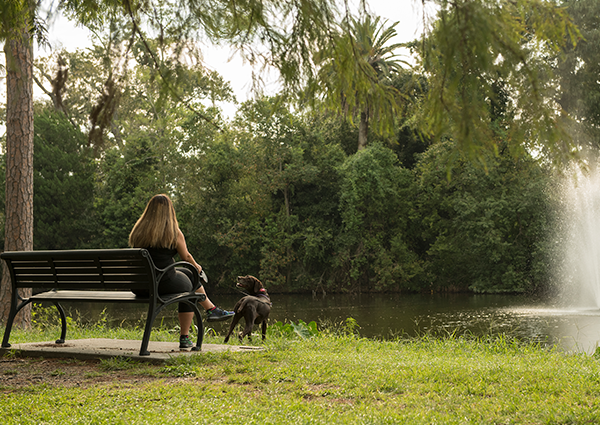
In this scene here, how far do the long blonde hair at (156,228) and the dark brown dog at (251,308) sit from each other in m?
1.97

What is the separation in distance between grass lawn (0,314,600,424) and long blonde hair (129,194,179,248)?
0.95 meters

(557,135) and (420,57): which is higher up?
(420,57)

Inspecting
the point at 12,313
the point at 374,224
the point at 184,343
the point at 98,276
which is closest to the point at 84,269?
the point at 98,276

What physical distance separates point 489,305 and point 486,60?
56.3 ft

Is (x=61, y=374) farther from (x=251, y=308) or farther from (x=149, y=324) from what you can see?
(x=251, y=308)

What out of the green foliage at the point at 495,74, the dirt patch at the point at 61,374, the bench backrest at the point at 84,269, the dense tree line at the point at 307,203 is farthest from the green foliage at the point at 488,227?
the green foliage at the point at 495,74

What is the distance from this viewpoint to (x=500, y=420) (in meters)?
2.77

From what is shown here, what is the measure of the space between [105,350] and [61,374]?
0.74 meters

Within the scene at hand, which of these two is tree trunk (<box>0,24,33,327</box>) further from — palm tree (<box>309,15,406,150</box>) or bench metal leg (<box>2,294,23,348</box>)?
palm tree (<box>309,15,406,150</box>)

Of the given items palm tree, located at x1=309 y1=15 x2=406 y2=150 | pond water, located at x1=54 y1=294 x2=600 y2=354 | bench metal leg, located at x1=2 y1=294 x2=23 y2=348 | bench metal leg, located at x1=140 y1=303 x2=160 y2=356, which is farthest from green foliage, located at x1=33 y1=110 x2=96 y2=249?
palm tree, located at x1=309 y1=15 x2=406 y2=150

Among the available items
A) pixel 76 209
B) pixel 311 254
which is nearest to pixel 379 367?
pixel 311 254

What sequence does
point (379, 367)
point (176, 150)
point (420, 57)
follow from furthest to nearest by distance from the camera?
point (176, 150) → point (379, 367) → point (420, 57)

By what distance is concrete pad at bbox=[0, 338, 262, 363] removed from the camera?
175 inches

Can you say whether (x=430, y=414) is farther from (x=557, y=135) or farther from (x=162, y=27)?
(x=162, y=27)
